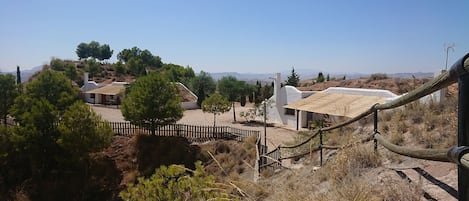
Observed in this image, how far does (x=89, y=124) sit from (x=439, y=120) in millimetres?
15013

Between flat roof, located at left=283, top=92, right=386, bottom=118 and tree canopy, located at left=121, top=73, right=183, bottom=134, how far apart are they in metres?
8.19

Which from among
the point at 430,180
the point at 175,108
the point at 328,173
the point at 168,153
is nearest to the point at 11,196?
the point at 168,153

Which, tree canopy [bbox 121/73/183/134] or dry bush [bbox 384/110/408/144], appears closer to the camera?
dry bush [bbox 384/110/408/144]

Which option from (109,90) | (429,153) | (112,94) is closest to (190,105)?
(112,94)

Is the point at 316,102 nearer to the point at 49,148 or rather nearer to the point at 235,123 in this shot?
the point at 235,123

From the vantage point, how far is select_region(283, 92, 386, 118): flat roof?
1747 cm

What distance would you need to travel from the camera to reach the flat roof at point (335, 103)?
57.3 feet

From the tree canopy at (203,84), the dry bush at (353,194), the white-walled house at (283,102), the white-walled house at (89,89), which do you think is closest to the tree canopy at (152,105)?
the white-walled house at (283,102)

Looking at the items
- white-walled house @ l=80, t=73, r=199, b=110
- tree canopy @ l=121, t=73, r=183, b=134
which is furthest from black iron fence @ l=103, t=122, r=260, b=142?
white-walled house @ l=80, t=73, r=199, b=110

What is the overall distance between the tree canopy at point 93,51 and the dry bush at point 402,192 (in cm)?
8816

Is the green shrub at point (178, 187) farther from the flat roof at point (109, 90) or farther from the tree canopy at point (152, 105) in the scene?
the flat roof at point (109, 90)

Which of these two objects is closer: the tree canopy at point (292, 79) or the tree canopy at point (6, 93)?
the tree canopy at point (6, 93)

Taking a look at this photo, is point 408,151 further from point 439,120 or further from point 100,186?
A: point 100,186

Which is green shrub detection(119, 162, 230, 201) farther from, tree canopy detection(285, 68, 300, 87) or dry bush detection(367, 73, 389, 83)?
tree canopy detection(285, 68, 300, 87)
